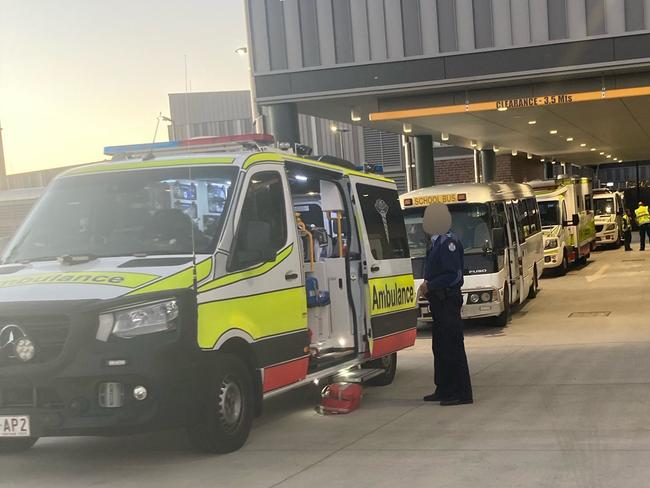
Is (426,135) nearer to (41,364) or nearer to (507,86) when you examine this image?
(507,86)

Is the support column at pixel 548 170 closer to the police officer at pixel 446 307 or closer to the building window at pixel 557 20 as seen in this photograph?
the building window at pixel 557 20

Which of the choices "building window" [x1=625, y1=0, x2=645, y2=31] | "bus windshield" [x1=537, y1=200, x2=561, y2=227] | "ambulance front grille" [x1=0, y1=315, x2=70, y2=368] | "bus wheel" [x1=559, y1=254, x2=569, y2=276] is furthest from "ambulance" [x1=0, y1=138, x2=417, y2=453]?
"bus wheel" [x1=559, y1=254, x2=569, y2=276]

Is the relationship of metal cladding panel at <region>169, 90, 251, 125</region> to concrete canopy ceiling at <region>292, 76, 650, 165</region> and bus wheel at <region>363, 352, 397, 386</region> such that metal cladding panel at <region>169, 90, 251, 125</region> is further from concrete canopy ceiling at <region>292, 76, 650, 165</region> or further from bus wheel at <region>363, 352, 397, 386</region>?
concrete canopy ceiling at <region>292, 76, 650, 165</region>

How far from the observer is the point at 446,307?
8633 mm

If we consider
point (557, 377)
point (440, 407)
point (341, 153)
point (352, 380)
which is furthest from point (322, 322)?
point (341, 153)

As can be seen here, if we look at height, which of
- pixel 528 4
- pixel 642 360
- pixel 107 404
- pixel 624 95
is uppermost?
pixel 528 4

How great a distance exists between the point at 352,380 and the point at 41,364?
3.50 metres

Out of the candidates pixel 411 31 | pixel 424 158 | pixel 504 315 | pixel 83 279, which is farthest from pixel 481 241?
pixel 424 158

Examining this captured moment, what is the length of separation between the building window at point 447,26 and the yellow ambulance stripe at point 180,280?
11.5m

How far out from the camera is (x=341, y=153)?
35375 mm

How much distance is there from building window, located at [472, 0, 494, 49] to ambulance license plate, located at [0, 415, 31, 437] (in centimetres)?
1274

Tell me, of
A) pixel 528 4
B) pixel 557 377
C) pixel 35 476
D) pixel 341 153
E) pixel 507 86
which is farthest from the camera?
pixel 341 153

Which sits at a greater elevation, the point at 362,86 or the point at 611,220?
the point at 362,86

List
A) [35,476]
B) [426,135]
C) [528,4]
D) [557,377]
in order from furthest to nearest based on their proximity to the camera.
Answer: [426,135], [528,4], [557,377], [35,476]
